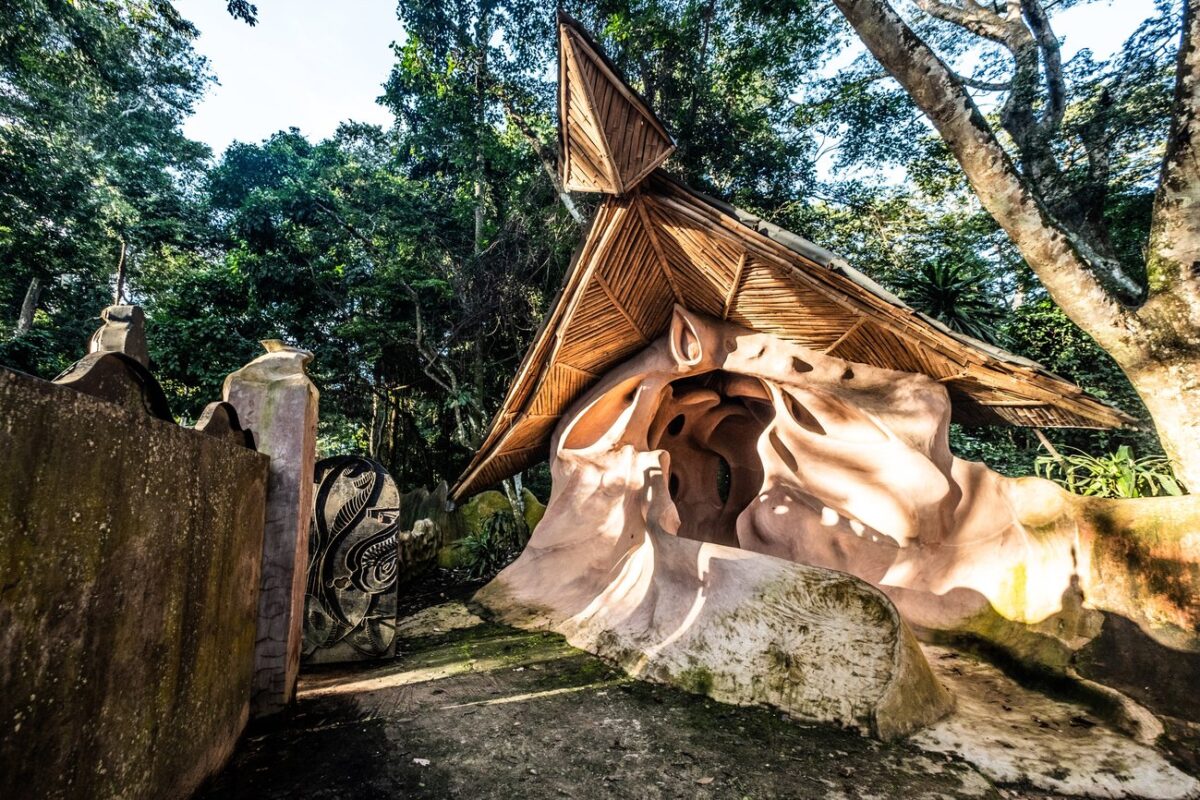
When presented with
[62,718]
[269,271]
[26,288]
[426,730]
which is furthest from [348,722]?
[26,288]

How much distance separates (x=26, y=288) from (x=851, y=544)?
78.8 feet

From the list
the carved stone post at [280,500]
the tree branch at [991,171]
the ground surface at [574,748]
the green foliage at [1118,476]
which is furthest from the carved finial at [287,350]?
the green foliage at [1118,476]

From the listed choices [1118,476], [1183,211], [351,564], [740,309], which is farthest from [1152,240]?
[351,564]

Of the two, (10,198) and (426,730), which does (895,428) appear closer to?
(426,730)

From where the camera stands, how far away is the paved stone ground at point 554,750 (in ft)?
7.65

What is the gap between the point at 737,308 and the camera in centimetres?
518

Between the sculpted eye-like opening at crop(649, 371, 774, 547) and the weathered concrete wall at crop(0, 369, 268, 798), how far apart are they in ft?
17.7

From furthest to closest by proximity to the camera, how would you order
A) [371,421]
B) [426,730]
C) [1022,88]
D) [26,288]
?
[26,288] < [371,421] < [1022,88] < [426,730]

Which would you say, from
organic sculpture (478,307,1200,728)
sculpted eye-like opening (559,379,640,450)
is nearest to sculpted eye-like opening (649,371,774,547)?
organic sculpture (478,307,1200,728)

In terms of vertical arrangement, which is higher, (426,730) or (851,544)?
(851,544)

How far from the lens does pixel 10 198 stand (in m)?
12.7

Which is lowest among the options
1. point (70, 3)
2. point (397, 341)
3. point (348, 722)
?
point (348, 722)

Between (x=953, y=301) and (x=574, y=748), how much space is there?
8.52 m

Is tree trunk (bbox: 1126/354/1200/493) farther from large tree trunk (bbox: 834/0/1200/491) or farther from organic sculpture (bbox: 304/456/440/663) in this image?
organic sculpture (bbox: 304/456/440/663)
